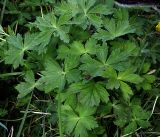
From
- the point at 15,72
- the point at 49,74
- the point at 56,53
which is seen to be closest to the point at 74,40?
the point at 56,53

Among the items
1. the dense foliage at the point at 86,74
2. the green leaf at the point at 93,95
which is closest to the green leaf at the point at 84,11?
the dense foliage at the point at 86,74

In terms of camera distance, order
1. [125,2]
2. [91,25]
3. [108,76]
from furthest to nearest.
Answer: [91,25] < [108,76] < [125,2]

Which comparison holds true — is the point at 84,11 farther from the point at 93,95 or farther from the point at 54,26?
the point at 93,95

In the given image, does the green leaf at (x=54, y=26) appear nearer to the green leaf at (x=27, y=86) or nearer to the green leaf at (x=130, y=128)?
the green leaf at (x=27, y=86)

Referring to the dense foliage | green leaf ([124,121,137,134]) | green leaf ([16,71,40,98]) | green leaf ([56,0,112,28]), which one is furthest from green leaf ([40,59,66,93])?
green leaf ([124,121,137,134])

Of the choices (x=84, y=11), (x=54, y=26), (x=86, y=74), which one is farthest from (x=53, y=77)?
(x=84, y=11)

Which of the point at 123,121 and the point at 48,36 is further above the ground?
the point at 48,36

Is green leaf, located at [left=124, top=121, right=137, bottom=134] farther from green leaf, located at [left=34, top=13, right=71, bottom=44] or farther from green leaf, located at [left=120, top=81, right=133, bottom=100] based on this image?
green leaf, located at [left=34, top=13, right=71, bottom=44]

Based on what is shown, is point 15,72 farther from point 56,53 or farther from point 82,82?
point 82,82
